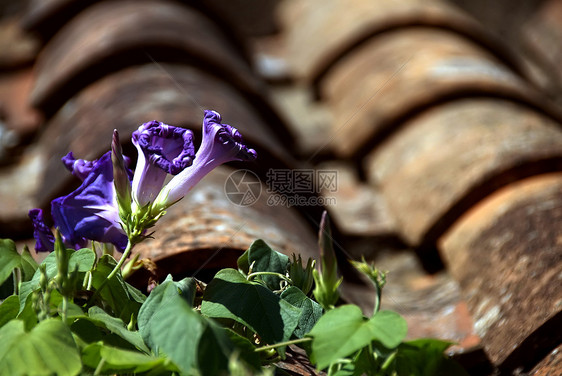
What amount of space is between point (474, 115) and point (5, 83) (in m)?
1.61

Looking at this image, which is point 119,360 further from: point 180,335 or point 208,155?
point 208,155

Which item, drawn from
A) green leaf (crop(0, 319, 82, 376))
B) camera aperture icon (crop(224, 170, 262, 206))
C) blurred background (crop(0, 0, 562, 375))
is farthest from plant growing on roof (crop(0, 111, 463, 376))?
camera aperture icon (crop(224, 170, 262, 206))

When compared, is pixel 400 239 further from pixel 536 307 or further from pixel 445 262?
pixel 536 307

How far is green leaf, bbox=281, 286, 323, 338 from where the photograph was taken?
84 centimetres

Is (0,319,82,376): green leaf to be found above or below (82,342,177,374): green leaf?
above

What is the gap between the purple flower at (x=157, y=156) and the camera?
2.94 ft

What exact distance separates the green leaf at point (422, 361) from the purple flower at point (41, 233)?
0.53 metres

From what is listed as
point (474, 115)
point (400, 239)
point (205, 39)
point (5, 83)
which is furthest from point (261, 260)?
point (5, 83)

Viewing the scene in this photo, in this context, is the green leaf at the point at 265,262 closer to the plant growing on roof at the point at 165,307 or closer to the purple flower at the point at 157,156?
the plant growing on roof at the point at 165,307

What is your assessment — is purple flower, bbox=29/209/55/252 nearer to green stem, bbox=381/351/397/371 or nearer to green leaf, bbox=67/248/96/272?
green leaf, bbox=67/248/96/272

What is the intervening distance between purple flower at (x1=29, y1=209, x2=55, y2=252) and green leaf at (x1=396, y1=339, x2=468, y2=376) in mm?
532

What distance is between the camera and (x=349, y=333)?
0.74 metres

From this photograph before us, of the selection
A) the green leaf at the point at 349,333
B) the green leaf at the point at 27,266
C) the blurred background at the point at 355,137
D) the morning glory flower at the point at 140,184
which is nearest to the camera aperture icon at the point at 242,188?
the blurred background at the point at 355,137

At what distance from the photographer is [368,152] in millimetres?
2086
